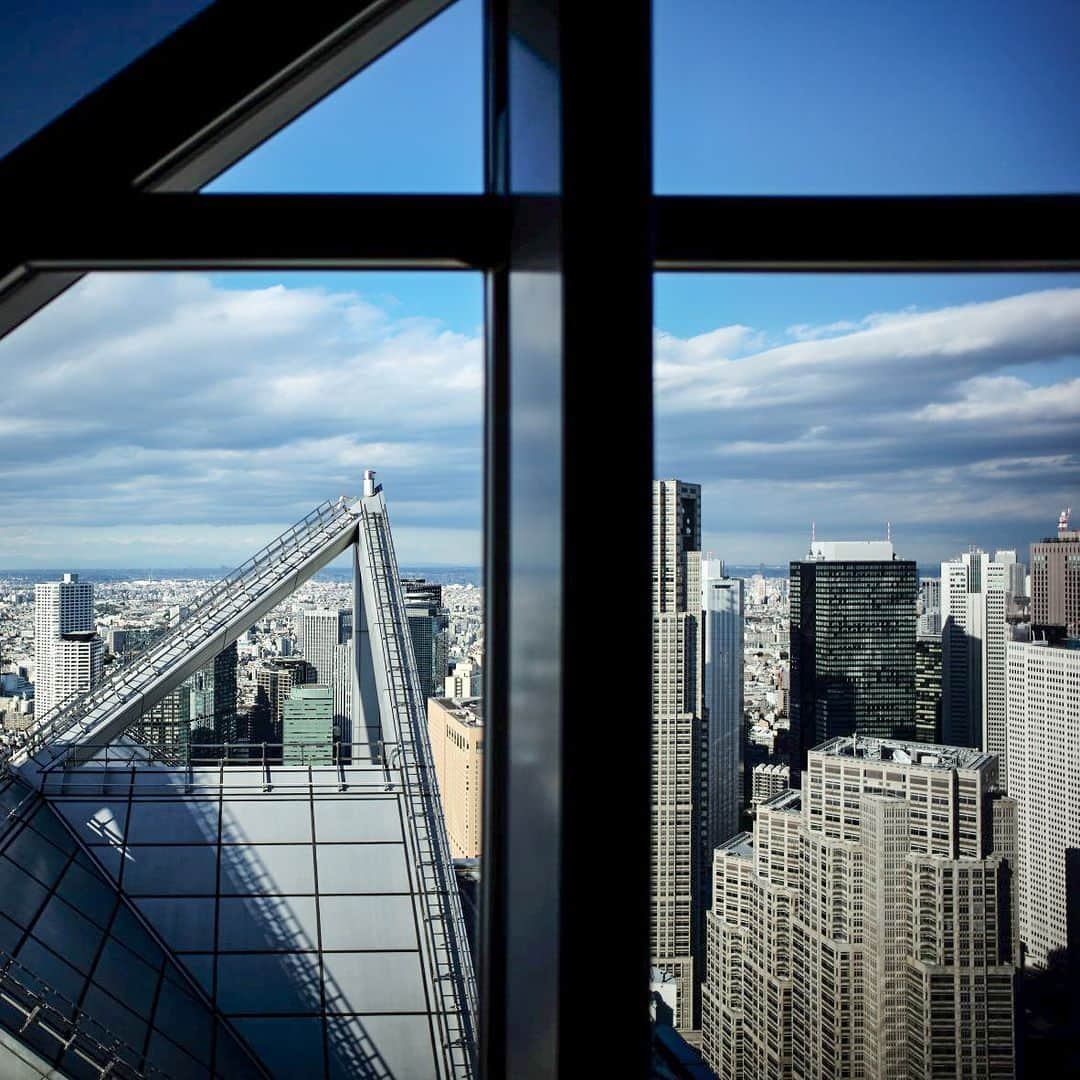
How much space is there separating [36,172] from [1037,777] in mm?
1525

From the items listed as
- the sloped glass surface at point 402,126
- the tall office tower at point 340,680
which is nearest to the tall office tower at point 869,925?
the sloped glass surface at point 402,126

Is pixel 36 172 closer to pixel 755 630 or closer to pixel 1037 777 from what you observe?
pixel 755 630

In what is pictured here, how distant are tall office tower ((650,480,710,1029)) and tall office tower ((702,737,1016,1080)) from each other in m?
0.05

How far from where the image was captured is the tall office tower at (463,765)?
108cm

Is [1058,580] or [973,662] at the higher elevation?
[1058,580]

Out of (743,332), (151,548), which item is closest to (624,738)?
(743,332)

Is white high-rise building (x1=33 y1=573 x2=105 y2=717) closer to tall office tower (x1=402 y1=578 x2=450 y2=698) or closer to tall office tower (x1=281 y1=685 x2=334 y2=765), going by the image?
tall office tower (x1=281 y1=685 x2=334 y2=765)

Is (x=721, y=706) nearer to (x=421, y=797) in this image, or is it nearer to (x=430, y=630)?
(x=430, y=630)

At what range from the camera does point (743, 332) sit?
1.17 metres

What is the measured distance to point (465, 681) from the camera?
1241 mm

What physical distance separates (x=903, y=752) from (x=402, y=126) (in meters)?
1.19

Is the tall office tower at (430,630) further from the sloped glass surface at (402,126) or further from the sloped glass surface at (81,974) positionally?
the sloped glass surface at (81,974)

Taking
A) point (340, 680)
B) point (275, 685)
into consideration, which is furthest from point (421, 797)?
point (275, 685)

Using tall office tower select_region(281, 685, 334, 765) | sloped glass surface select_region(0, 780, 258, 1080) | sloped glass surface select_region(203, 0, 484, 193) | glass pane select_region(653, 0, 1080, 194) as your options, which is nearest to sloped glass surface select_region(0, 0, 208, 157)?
sloped glass surface select_region(203, 0, 484, 193)
